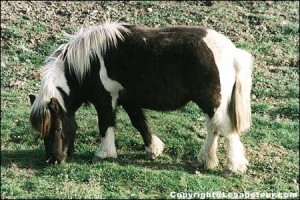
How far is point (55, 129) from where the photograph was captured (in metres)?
6.93

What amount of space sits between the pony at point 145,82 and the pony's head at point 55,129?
13mm

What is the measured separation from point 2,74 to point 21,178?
428cm

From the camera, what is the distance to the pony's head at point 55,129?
6.77m

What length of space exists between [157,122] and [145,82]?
5.94 ft

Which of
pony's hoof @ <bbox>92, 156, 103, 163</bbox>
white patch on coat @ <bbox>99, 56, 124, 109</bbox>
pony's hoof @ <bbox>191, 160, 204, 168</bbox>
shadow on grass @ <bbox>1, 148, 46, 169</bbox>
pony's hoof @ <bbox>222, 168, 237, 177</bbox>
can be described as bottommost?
shadow on grass @ <bbox>1, 148, 46, 169</bbox>

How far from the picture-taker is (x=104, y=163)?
698 cm

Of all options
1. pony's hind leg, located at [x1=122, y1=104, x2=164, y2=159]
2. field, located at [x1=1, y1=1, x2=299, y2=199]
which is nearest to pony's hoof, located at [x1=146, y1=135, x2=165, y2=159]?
pony's hind leg, located at [x1=122, y1=104, x2=164, y2=159]

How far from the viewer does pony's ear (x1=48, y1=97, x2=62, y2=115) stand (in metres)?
6.77

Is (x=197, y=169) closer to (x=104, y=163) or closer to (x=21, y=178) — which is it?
(x=104, y=163)

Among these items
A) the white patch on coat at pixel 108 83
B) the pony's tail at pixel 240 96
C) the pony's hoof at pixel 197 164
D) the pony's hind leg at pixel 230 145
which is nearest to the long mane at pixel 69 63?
the white patch on coat at pixel 108 83

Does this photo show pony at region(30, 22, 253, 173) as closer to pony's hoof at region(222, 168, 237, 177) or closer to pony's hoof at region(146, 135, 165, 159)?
pony's hoof at region(222, 168, 237, 177)

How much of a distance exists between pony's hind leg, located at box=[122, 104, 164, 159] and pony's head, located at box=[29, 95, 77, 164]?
0.90 meters

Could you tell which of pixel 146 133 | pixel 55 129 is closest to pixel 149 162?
pixel 146 133

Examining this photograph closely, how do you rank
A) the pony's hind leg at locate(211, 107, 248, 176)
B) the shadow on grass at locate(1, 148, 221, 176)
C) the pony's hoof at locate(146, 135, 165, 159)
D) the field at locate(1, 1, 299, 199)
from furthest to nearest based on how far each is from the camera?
the pony's hoof at locate(146, 135, 165, 159)
the shadow on grass at locate(1, 148, 221, 176)
the pony's hind leg at locate(211, 107, 248, 176)
the field at locate(1, 1, 299, 199)
